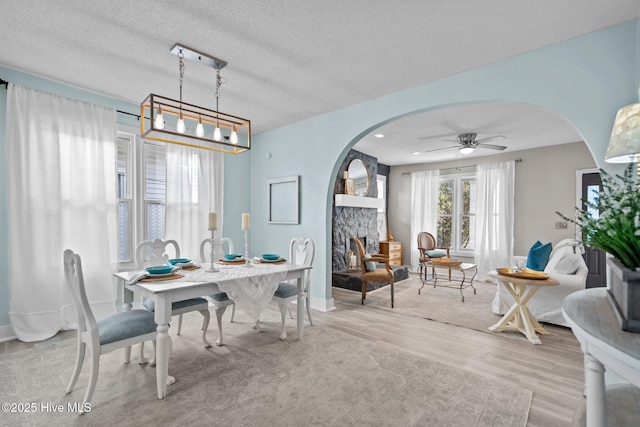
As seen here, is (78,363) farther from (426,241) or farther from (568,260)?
(426,241)

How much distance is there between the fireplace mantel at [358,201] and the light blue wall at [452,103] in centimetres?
134

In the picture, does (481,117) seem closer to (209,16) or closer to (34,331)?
(209,16)

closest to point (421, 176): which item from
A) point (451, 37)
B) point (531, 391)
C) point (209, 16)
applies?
point (451, 37)

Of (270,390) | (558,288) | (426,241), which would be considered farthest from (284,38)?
(426,241)

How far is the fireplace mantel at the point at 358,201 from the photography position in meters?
5.51

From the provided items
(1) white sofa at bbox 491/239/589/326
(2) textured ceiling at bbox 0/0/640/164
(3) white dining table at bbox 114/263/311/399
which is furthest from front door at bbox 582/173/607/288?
(3) white dining table at bbox 114/263/311/399

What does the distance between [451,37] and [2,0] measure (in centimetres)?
313

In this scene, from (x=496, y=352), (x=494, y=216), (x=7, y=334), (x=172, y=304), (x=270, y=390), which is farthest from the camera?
(x=494, y=216)

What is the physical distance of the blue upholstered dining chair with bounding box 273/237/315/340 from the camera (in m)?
2.97

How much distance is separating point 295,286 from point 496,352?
2.01 metres

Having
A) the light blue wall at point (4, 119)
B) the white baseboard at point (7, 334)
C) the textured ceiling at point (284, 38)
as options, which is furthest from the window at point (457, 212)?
the white baseboard at point (7, 334)

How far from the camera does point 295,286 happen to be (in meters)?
3.23

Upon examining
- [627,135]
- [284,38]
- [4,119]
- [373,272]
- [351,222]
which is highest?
[284,38]
